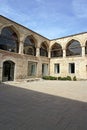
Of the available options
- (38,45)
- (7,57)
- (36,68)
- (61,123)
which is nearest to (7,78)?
(7,57)

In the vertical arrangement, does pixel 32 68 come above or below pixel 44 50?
below

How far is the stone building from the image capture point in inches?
669

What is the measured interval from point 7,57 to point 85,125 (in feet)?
45.9

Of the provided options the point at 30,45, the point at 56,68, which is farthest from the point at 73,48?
the point at 30,45

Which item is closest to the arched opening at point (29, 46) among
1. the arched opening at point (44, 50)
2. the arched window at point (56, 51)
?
the arched opening at point (44, 50)

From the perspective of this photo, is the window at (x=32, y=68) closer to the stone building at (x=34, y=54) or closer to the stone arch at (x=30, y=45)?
the stone building at (x=34, y=54)

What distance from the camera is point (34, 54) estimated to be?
22.0m

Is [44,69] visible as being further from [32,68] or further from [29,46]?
[29,46]

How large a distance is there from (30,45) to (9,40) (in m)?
4.22

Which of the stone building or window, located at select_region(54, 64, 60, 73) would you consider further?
window, located at select_region(54, 64, 60, 73)

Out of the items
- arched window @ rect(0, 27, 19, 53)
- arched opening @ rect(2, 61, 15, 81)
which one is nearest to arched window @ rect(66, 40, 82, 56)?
arched window @ rect(0, 27, 19, 53)

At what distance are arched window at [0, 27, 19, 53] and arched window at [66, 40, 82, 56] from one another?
9.81 meters

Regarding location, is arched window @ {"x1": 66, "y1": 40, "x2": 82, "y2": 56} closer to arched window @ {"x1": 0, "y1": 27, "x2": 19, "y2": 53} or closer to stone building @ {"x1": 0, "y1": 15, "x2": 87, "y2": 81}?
stone building @ {"x1": 0, "y1": 15, "x2": 87, "y2": 81}

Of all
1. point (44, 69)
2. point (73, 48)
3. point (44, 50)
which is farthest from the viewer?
point (44, 50)
